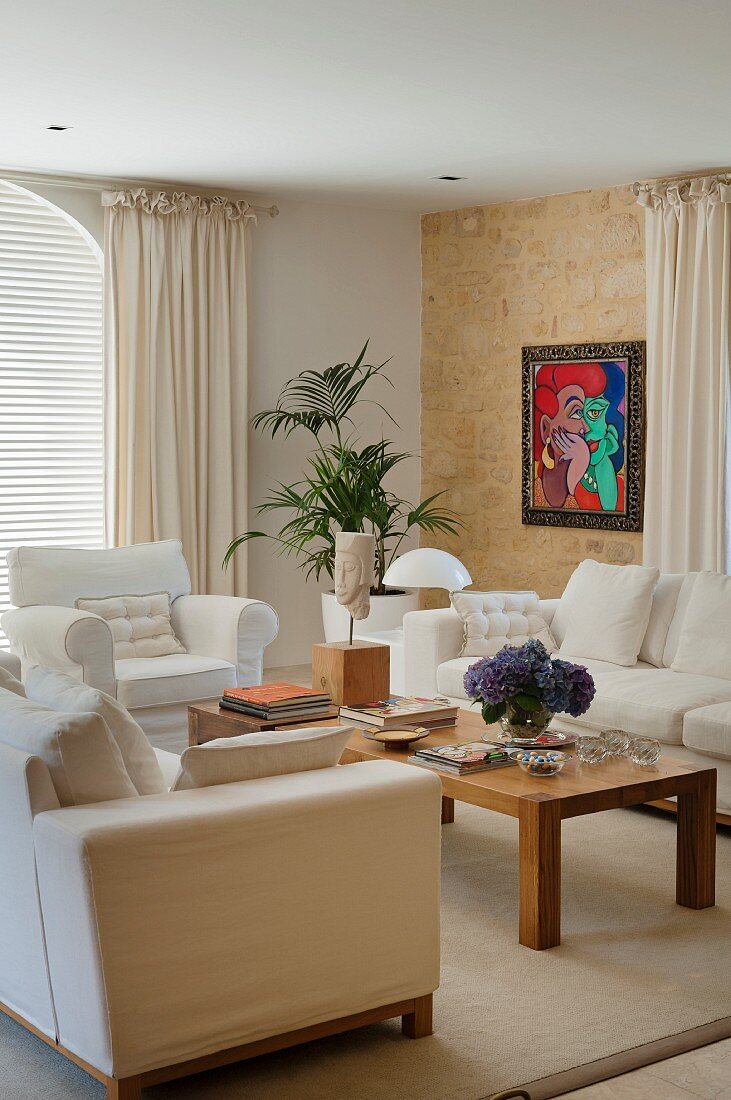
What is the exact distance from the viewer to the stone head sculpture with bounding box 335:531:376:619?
4.84 metres

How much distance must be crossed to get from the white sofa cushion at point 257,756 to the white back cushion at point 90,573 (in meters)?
3.06

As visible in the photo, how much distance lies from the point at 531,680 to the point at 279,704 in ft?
3.13

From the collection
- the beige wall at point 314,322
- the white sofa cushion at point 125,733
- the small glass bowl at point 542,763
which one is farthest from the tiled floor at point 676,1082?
the beige wall at point 314,322

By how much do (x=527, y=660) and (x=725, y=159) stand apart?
3384mm

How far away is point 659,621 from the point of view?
5.54 meters

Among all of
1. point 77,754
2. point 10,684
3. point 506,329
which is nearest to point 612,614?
point 506,329

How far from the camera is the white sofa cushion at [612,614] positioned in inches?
214

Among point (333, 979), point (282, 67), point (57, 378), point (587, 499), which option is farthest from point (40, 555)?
point (333, 979)

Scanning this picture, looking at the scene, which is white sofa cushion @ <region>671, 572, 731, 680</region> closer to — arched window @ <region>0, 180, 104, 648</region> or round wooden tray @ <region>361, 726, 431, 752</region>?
round wooden tray @ <region>361, 726, 431, 752</region>

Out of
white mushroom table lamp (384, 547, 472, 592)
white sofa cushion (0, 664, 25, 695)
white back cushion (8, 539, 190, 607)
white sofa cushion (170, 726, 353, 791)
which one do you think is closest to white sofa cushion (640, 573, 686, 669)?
white mushroom table lamp (384, 547, 472, 592)

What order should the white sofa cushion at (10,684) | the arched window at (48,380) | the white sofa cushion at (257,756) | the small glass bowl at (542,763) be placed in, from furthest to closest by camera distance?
the arched window at (48,380)
the small glass bowl at (542,763)
the white sofa cushion at (10,684)
the white sofa cushion at (257,756)

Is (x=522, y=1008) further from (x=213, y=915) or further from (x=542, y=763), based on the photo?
(x=213, y=915)

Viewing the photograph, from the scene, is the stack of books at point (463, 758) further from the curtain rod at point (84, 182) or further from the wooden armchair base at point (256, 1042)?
the curtain rod at point (84, 182)

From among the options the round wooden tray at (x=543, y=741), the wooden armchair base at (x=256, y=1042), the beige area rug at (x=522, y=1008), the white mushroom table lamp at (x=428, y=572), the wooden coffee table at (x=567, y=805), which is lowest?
the beige area rug at (x=522, y=1008)
